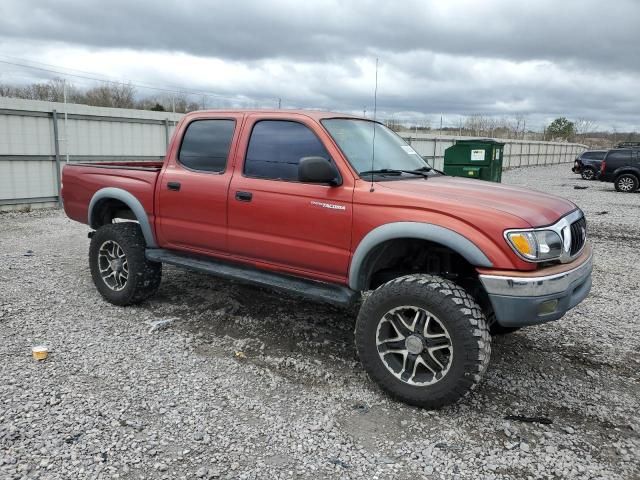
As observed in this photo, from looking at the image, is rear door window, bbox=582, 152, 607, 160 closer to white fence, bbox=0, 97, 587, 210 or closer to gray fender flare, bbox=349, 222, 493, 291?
white fence, bbox=0, 97, 587, 210

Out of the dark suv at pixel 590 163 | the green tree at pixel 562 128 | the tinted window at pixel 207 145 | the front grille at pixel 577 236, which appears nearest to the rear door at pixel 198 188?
the tinted window at pixel 207 145

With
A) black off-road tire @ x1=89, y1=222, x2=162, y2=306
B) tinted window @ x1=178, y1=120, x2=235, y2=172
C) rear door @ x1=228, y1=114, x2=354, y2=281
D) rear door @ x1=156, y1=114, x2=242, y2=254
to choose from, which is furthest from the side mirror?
black off-road tire @ x1=89, y1=222, x2=162, y2=306

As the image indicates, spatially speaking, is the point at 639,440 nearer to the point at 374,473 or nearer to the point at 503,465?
the point at 503,465

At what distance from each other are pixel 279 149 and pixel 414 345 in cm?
190

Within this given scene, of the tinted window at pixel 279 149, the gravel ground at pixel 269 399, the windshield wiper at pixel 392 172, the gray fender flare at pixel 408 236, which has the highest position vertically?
the tinted window at pixel 279 149

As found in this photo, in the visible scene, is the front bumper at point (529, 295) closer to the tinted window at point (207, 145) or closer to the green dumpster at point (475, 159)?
the tinted window at point (207, 145)

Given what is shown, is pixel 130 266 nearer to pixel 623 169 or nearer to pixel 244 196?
pixel 244 196

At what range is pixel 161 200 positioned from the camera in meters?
4.72

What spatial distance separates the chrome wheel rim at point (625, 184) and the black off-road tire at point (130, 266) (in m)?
19.4

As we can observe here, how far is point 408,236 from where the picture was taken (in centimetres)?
334

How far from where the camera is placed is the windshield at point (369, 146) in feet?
12.8

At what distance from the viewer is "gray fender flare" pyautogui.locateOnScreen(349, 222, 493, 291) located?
3133 millimetres

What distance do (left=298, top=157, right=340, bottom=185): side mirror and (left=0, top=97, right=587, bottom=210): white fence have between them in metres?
9.25

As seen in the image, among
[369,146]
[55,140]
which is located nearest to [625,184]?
[369,146]
